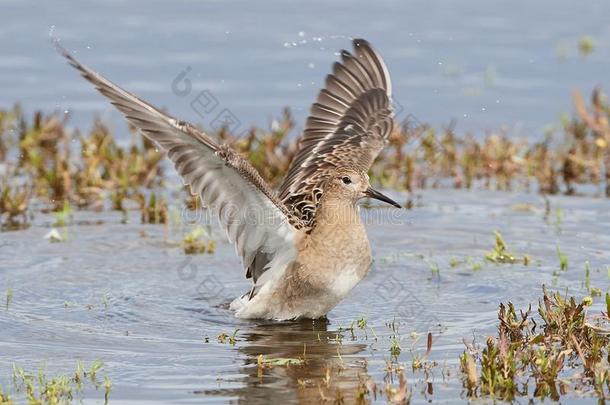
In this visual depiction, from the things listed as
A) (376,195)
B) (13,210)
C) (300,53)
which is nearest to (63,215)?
(13,210)

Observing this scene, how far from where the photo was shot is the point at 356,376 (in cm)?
670

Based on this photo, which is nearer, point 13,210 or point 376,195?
point 376,195

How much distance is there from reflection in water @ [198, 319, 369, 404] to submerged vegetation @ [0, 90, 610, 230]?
3.09 metres

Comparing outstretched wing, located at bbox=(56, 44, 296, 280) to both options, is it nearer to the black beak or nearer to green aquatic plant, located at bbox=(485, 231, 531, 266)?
the black beak

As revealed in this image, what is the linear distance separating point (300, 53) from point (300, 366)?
379 inches

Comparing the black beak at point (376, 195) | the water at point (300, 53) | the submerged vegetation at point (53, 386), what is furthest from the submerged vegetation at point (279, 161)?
the submerged vegetation at point (53, 386)

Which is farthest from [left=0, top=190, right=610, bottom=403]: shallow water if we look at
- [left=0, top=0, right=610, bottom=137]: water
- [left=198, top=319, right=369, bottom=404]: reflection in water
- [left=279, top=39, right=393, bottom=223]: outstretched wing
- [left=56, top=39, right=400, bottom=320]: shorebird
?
[left=0, top=0, right=610, bottom=137]: water

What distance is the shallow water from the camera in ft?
22.0

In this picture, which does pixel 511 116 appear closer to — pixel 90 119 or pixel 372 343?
pixel 90 119

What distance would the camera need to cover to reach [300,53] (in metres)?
16.2

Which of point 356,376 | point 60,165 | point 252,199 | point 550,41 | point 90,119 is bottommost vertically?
point 356,376

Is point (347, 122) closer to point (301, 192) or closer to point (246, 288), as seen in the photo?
point (301, 192)

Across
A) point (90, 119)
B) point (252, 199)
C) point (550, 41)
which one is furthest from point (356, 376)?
point (550, 41)

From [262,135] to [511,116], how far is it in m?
3.35
